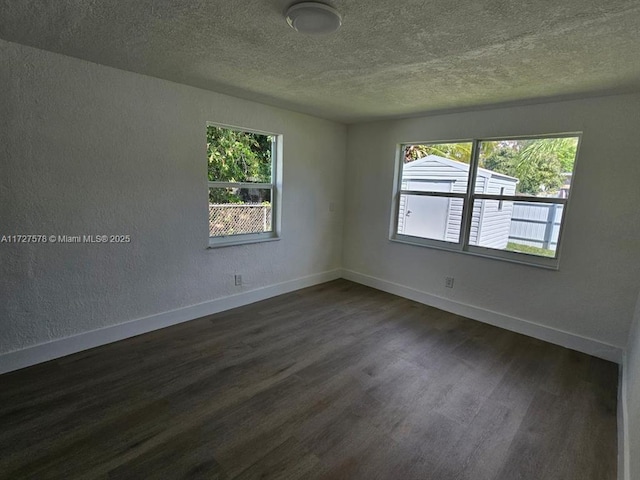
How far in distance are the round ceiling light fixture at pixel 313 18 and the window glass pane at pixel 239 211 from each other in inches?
82.5

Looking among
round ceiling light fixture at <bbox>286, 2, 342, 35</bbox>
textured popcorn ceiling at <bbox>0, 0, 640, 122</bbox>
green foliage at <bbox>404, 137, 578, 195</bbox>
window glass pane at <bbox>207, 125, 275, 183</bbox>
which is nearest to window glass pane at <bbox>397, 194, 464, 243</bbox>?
green foliage at <bbox>404, 137, 578, 195</bbox>

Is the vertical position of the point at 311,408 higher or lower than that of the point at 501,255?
lower

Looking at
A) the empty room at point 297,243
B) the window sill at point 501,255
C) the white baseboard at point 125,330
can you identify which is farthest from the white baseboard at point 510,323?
the white baseboard at point 125,330

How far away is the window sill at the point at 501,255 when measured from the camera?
3.12 m

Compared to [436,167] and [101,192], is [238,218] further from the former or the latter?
[436,167]

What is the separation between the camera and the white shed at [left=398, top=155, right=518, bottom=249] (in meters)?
3.42

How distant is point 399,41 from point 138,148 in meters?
2.28

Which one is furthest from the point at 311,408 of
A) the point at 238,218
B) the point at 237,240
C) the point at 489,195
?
the point at 489,195

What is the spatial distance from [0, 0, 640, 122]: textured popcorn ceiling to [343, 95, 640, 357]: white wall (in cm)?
29

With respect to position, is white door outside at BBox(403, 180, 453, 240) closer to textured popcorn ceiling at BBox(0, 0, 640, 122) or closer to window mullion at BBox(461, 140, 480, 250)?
window mullion at BBox(461, 140, 480, 250)

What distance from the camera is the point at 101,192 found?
260 centimetres

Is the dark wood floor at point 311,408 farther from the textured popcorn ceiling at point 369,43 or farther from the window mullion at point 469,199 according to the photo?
the textured popcorn ceiling at point 369,43

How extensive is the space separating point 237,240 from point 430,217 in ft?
8.00

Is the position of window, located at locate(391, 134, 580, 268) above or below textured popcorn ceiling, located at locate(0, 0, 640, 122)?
below
